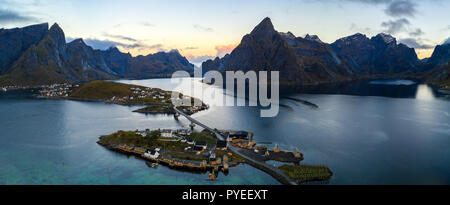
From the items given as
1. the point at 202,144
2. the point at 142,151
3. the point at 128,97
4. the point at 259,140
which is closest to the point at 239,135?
the point at 259,140

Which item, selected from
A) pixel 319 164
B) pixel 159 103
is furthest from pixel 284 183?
pixel 159 103

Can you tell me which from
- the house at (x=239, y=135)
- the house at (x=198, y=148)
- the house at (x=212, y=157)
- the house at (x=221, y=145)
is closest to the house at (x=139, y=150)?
the house at (x=198, y=148)

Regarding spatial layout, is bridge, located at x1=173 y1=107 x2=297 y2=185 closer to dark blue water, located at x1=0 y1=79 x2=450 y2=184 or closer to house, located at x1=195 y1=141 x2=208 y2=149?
dark blue water, located at x1=0 y1=79 x2=450 y2=184

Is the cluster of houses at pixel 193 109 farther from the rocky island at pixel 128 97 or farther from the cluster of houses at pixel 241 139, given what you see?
the cluster of houses at pixel 241 139

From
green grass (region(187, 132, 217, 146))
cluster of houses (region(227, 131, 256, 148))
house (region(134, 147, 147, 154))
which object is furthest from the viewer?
green grass (region(187, 132, 217, 146))

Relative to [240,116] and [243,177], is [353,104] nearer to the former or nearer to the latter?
[240,116]

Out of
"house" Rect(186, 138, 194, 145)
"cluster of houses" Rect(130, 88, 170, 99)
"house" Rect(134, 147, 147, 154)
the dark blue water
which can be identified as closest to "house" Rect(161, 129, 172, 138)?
"house" Rect(186, 138, 194, 145)
